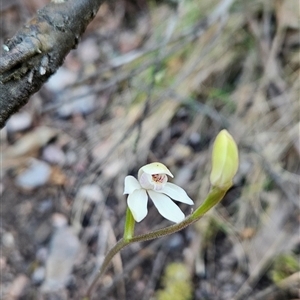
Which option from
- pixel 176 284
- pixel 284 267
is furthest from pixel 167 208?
pixel 284 267

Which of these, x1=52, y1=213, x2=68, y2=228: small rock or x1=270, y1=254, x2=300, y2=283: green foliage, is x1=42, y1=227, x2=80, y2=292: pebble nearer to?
x1=52, y1=213, x2=68, y2=228: small rock

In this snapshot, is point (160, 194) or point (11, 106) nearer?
point (11, 106)

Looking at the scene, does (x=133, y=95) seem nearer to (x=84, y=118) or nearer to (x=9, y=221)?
(x=84, y=118)

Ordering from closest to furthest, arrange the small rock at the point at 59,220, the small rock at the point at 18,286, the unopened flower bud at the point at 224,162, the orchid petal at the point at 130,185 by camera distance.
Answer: the unopened flower bud at the point at 224,162
the orchid petal at the point at 130,185
the small rock at the point at 18,286
the small rock at the point at 59,220

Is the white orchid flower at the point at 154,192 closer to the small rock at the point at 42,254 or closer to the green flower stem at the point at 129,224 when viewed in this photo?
→ the green flower stem at the point at 129,224

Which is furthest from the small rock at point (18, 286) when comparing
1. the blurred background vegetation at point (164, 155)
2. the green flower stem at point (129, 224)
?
the green flower stem at point (129, 224)

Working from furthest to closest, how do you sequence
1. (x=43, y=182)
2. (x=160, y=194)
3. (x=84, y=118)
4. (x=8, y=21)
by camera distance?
(x=8, y=21) < (x=84, y=118) < (x=43, y=182) < (x=160, y=194)

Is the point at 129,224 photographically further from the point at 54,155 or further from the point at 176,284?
the point at 54,155

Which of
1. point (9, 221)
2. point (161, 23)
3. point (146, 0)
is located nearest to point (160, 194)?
point (9, 221)
